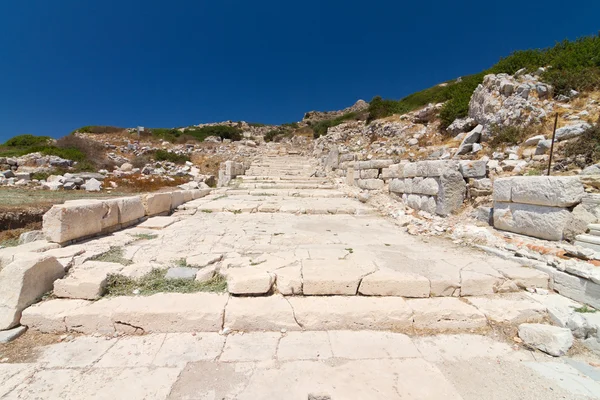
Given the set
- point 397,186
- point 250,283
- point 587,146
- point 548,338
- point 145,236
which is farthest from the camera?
point 397,186

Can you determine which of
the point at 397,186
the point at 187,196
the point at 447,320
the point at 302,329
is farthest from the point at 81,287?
the point at 397,186

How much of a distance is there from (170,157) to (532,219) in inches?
756

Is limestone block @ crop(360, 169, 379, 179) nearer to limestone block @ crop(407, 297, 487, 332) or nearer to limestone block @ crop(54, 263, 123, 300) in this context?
limestone block @ crop(407, 297, 487, 332)

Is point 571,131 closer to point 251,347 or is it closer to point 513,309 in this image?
point 513,309

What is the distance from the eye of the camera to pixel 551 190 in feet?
10.9

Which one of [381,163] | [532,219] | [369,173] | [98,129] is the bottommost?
[532,219]

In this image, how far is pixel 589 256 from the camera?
9.29 feet

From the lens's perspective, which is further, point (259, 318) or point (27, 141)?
point (27, 141)

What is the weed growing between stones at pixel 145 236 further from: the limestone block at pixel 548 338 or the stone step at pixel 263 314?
the limestone block at pixel 548 338

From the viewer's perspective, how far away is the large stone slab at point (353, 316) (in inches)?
98.8

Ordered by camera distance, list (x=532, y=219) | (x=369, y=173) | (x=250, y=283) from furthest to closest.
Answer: (x=369, y=173)
(x=532, y=219)
(x=250, y=283)

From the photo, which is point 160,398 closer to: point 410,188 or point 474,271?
point 474,271

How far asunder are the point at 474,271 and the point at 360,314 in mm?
1500

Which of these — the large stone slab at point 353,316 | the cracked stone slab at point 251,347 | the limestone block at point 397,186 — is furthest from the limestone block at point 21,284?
the limestone block at point 397,186
